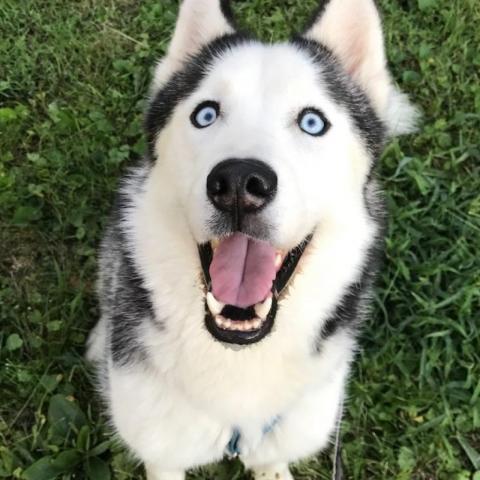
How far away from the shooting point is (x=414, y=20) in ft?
16.5

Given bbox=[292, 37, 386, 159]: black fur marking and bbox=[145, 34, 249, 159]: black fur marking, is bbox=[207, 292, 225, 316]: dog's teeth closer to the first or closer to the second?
bbox=[145, 34, 249, 159]: black fur marking

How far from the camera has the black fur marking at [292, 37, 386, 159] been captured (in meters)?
2.75

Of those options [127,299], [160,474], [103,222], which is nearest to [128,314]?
[127,299]

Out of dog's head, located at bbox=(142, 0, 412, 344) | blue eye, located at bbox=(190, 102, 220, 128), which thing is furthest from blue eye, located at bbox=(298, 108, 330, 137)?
blue eye, located at bbox=(190, 102, 220, 128)

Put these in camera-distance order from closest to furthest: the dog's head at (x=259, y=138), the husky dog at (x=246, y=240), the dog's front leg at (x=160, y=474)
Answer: the dog's head at (x=259, y=138) < the husky dog at (x=246, y=240) < the dog's front leg at (x=160, y=474)

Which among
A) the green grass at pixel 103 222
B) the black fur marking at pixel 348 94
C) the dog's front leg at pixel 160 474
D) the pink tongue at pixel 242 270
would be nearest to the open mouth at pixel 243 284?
the pink tongue at pixel 242 270

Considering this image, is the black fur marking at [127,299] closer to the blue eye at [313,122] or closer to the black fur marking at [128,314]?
the black fur marking at [128,314]

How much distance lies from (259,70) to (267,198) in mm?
601

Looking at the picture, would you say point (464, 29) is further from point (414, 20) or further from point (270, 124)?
point (270, 124)

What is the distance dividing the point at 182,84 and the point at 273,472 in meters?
1.83

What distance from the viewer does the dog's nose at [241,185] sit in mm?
2152

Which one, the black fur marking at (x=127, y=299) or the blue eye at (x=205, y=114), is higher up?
the blue eye at (x=205, y=114)

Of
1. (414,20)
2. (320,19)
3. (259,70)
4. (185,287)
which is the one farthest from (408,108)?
(185,287)

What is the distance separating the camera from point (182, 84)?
9.20 feet
